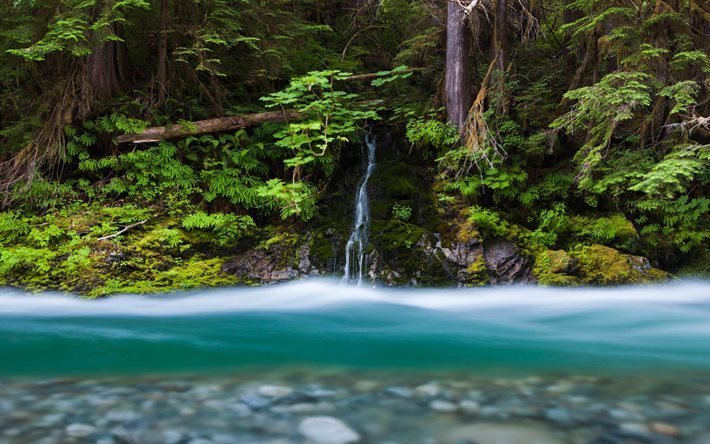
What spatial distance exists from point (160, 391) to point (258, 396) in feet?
2.03

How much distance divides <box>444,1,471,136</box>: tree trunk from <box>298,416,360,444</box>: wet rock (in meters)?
6.99

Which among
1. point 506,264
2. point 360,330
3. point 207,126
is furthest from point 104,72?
point 506,264

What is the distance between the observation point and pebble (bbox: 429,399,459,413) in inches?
103

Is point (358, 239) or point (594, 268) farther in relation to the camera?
point (358, 239)

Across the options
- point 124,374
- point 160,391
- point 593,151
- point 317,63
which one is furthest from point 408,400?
point 317,63

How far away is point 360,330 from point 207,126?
5.64 meters

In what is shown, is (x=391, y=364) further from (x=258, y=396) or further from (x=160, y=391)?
(x=160, y=391)

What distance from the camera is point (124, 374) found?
3334mm

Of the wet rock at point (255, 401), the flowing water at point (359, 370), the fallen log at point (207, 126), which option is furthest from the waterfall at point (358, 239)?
the wet rock at point (255, 401)

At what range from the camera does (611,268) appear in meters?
7.00

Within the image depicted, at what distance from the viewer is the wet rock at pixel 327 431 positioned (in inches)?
89.2

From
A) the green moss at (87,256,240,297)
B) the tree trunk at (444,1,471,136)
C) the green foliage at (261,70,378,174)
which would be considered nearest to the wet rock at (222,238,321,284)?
the green moss at (87,256,240,297)

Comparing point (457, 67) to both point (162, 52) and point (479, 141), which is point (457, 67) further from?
point (162, 52)

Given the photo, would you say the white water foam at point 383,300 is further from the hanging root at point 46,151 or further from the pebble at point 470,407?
the pebble at point 470,407
